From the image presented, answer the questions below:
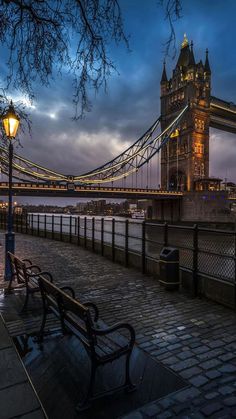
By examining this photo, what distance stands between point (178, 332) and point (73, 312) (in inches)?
76.1

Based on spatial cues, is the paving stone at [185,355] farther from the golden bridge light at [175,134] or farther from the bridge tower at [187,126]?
the golden bridge light at [175,134]

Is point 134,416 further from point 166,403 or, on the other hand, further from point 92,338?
point 92,338

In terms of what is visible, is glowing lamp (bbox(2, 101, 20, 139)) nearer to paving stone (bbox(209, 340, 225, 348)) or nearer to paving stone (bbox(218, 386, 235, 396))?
paving stone (bbox(209, 340, 225, 348))

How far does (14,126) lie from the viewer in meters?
6.85

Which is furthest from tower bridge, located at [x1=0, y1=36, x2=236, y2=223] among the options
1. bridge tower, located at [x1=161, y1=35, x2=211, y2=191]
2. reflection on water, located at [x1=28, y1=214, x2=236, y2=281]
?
reflection on water, located at [x1=28, y1=214, x2=236, y2=281]

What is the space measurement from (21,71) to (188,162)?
234 ft

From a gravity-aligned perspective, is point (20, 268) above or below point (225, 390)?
above

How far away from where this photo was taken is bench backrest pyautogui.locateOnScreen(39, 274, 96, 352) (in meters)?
2.84

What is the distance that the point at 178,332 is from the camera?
14.5ft

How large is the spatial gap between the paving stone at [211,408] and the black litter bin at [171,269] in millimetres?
3703

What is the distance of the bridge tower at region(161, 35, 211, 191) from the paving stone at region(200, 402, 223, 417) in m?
69.2

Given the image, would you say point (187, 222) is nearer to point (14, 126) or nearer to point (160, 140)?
point (160, 140)

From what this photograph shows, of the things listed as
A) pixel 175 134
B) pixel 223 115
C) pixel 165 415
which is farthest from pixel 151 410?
pixel 223 115

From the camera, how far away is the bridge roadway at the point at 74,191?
1716 inches
